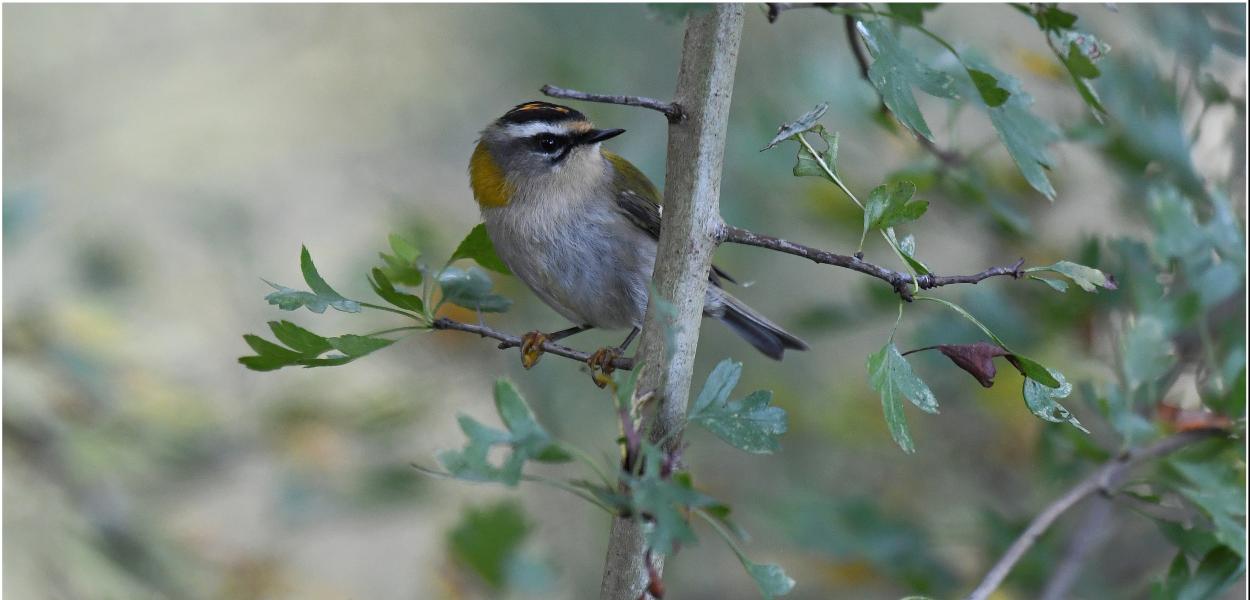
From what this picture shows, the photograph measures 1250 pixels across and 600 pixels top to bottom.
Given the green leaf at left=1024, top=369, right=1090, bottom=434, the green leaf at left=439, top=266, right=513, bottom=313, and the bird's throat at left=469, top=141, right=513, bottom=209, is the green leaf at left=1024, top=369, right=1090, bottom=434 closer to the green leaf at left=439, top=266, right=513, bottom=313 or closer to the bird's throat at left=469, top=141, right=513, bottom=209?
the green leaf at left=439, top=266, right=513, bottom=313

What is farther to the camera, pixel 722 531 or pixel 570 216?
pixel 570 216

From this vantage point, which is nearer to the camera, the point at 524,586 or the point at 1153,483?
the point at 1153,483

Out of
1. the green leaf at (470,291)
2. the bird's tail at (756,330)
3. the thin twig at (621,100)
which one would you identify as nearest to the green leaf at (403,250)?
the green leaf at (470,291)

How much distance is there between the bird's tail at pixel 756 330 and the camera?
257 cm

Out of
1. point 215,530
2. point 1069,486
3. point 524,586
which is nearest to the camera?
point 524,586

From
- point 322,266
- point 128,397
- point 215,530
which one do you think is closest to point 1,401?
point 128,397

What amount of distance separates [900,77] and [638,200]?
1364mm

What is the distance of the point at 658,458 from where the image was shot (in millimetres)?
855

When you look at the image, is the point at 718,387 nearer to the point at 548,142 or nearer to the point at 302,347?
the point at 302,347

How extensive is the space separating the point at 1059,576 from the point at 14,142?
3.46m

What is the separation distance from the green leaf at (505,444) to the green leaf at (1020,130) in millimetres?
579

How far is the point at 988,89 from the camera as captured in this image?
3.46 ft

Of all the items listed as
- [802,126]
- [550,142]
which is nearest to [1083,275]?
[802,126]

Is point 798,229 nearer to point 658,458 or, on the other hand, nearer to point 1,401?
point 1,401
